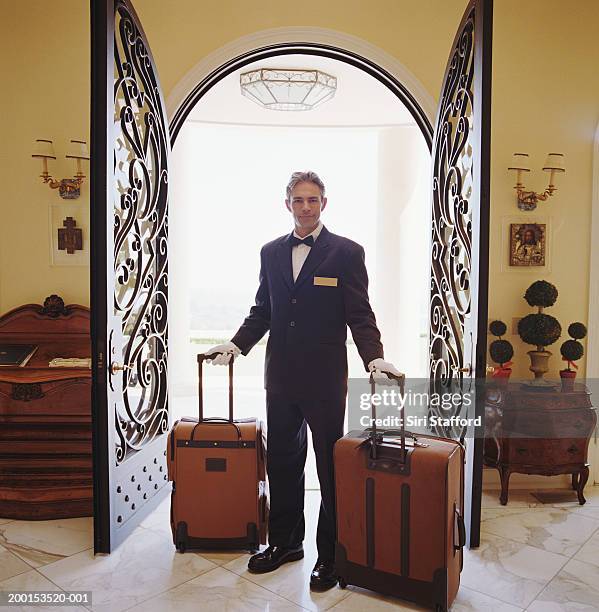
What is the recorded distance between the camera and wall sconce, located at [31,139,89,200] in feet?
11.5

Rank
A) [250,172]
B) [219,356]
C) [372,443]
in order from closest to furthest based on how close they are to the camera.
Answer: [372,443] → [219,356] → [250,172]

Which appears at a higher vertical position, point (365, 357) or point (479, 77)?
point (479, 77)

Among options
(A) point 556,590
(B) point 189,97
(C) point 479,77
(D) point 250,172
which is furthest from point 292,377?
(D) point 250,172

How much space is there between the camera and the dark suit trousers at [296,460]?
8.37 ft

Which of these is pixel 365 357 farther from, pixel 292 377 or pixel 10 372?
pixel 10 372

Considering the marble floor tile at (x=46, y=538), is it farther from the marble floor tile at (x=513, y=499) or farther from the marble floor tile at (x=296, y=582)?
the marble floor tile at (x=513, y=499)

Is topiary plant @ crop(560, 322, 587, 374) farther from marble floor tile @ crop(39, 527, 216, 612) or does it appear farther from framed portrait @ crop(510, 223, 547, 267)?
marble floor tile @ crop(39, 527, 216, 612)

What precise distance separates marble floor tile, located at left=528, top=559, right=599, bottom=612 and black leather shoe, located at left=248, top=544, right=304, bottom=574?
3.38 ft

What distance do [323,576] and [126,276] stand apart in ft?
5.70

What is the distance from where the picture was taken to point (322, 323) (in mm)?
2555

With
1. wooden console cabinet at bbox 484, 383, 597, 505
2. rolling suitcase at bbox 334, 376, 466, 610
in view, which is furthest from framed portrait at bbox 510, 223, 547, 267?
rolling suitcase at bbox 334, 376, 466, 610

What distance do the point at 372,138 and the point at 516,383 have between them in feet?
21.2

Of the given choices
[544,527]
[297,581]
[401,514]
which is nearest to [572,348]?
[544,527]

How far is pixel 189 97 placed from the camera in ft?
12.2
